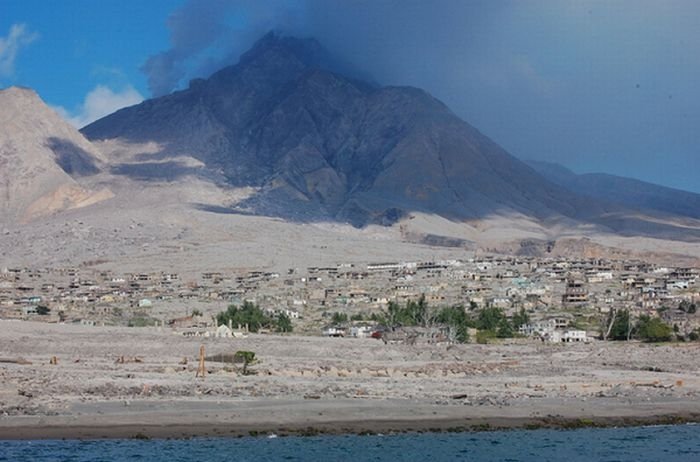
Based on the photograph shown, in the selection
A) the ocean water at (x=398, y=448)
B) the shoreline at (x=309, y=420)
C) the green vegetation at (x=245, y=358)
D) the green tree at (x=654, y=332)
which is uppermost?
the green tree at (x=654, y=332)

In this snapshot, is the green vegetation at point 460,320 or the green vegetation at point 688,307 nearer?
the green vegetation at point 460,320

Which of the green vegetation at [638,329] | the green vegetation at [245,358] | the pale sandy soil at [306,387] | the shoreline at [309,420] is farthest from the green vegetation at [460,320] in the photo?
the shoreline at [309,420]

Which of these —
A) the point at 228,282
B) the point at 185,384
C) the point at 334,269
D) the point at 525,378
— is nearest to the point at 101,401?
the point at 185,384

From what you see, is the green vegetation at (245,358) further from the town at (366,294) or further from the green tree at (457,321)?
the green tree at (457,321)

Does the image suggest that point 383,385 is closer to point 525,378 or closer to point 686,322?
point 525,378

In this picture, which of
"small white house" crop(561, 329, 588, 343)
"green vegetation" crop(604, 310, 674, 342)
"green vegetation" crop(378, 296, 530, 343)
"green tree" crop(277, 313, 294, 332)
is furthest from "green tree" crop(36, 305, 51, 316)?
"green vegetation" crop(604, 310, 674, 342)
